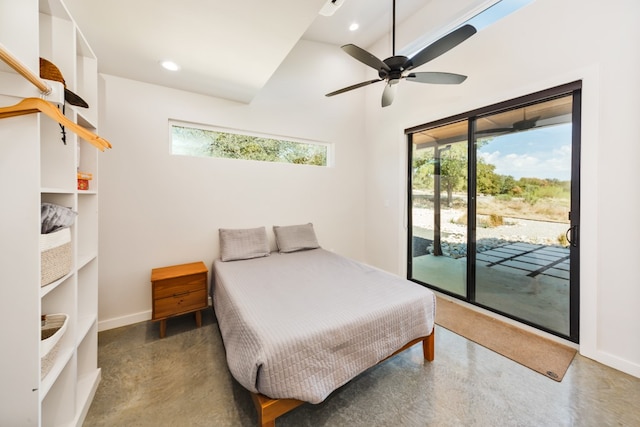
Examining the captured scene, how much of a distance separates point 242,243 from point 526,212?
3094 millimetres

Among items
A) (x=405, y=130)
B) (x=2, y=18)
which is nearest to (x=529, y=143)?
(x=405, y=130)

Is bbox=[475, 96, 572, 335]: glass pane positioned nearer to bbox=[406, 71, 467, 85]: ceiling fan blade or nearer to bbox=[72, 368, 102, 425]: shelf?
bbox=[406, 71, 467, 85]: ceiling fan blade

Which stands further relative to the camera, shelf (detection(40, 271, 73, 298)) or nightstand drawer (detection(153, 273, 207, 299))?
nightstand drawer (detection(153, 273, 207, 299))

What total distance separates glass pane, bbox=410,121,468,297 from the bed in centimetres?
144

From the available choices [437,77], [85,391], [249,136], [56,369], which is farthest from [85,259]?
[437,77]

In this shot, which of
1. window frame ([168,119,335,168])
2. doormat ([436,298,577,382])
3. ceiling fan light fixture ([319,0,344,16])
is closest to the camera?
doormat ([436,298,577,382])

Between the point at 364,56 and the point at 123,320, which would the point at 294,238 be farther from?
the point at 364,56

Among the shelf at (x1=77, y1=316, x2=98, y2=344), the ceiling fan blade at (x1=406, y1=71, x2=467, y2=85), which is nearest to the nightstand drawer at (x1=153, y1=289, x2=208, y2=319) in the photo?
the shelf at (x1=77, y1=316, x2=98, y2=344)

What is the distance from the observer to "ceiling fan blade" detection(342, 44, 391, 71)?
165 centimetres

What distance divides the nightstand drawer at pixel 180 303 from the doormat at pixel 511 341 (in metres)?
2.51

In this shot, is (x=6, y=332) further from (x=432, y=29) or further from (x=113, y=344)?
(x=432, y=29)

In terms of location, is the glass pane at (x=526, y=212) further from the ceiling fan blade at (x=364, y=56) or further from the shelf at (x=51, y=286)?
the shelf at (x=51, y=286)

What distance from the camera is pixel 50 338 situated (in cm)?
109

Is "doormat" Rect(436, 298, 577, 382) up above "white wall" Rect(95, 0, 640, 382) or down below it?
below
